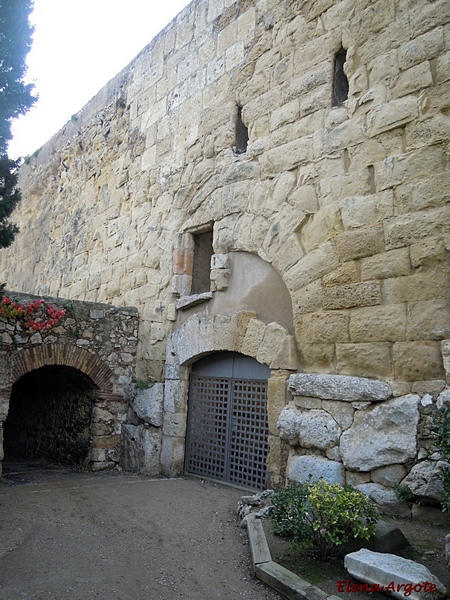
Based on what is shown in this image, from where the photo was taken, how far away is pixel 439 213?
390cm

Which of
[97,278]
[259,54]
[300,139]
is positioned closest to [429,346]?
[300,139]

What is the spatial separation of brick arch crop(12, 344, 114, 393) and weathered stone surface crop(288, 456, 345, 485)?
2988 millimetres

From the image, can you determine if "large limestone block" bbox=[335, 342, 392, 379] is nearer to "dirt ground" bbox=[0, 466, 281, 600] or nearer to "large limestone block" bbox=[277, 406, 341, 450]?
"large limestone block" bbox=[277, 406, 341, 450]

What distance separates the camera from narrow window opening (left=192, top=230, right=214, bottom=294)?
6.63 m

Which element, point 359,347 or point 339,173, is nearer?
point 359,347

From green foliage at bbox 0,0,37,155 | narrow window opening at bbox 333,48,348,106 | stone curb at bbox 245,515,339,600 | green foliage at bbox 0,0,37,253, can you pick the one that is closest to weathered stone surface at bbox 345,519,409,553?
stone curb at bbox 245,515,339,600

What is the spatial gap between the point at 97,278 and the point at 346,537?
6.28 m

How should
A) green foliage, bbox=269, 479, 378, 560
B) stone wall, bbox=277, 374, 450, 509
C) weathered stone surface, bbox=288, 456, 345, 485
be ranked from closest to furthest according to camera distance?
green foliage, bbox=269, 479, 378, 560 → stone wall, bbox=277, 374, 450, 509 → weathered stone surface, bbox=288, 456, 345, 485

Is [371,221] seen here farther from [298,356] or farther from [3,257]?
[3,257]

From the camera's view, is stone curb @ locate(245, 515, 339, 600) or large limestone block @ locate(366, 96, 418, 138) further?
large limestone block @ locate(366, 96, 418, 138)

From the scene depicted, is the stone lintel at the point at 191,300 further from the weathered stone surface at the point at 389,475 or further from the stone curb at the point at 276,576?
the stone curb at the point at 276,576

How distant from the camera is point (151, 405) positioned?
634 cm

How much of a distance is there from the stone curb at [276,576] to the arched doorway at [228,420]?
5.63 ft

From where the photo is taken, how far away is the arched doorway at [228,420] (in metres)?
5.29
